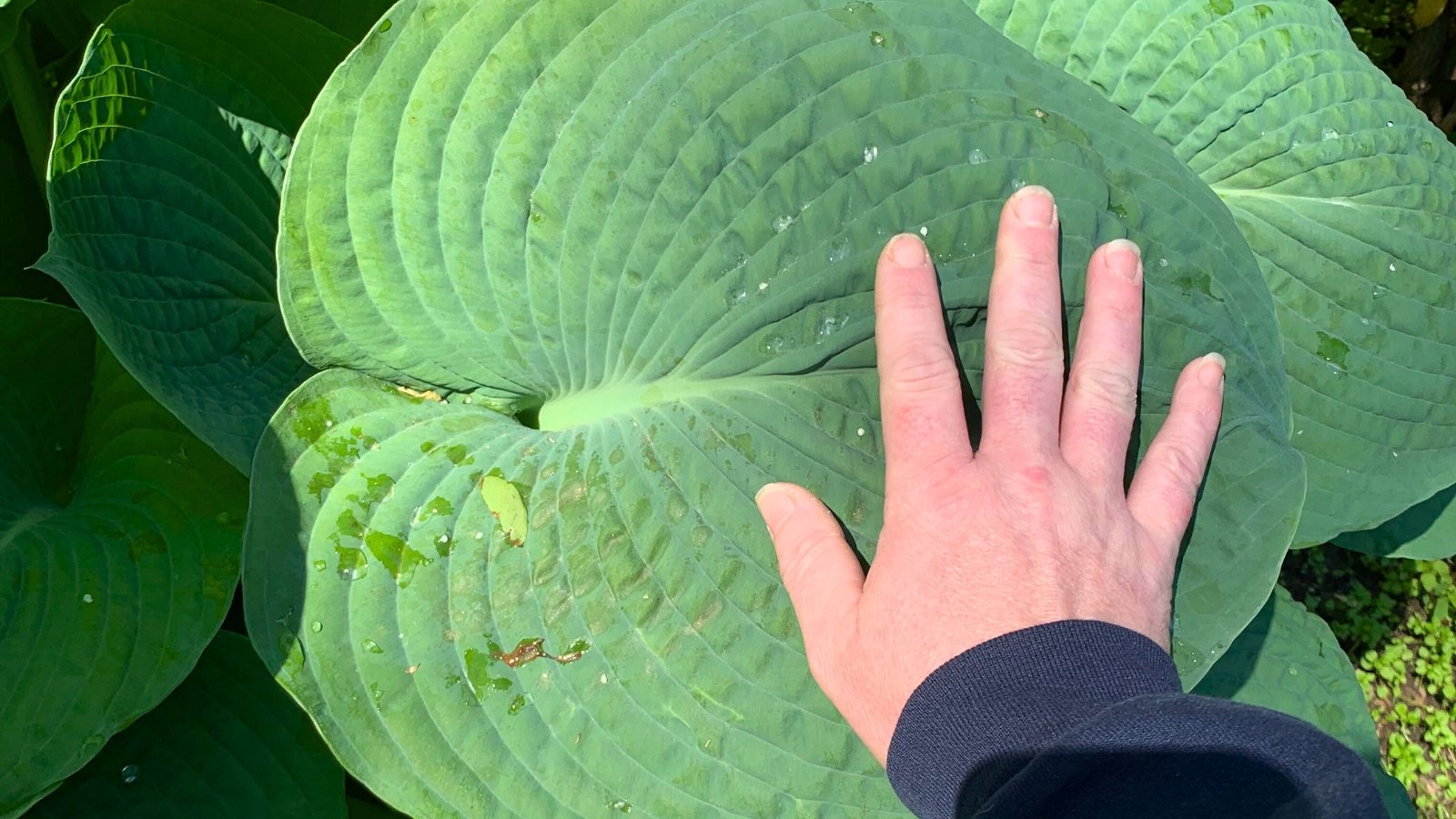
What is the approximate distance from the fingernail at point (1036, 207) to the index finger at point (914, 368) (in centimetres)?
11

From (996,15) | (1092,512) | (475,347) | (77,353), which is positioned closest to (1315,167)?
(996,15)

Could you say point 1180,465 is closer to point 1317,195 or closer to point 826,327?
point 826,327

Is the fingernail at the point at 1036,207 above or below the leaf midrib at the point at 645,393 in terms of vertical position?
above

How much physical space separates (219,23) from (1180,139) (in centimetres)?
146

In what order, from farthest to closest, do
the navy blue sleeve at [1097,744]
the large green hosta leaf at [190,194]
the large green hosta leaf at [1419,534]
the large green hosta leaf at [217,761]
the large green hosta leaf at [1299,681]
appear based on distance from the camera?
the large green hosta leaf at [1419,534]
the large green hosta leaf at [1299,681]
the large green hosta leaf at [217,761]
the large green hosta leaf at [190,194]
the navy blue sleeve at [1097,744]

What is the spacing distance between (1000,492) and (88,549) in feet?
3.83

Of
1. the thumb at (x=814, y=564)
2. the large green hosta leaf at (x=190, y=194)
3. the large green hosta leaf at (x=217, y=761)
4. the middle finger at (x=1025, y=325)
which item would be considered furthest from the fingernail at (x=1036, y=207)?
the large green hosta leaf at (x=217, y=761)

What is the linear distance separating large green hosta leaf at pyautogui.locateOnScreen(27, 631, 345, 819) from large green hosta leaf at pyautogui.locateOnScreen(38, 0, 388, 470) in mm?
484

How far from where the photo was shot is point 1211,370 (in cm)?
110

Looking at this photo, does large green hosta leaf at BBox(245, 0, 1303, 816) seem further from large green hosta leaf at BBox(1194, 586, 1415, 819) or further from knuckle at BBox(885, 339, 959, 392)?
large green hosta leaf at BBox(1194, 586, 1415, 819)

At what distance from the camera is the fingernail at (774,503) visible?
1042 mm

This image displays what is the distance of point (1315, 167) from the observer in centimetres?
155

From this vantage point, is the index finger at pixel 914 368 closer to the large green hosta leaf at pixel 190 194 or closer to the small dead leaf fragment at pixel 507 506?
the small dead leaf fragment at pixel 507 506

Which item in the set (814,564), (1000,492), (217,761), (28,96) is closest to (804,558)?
(814,564)
